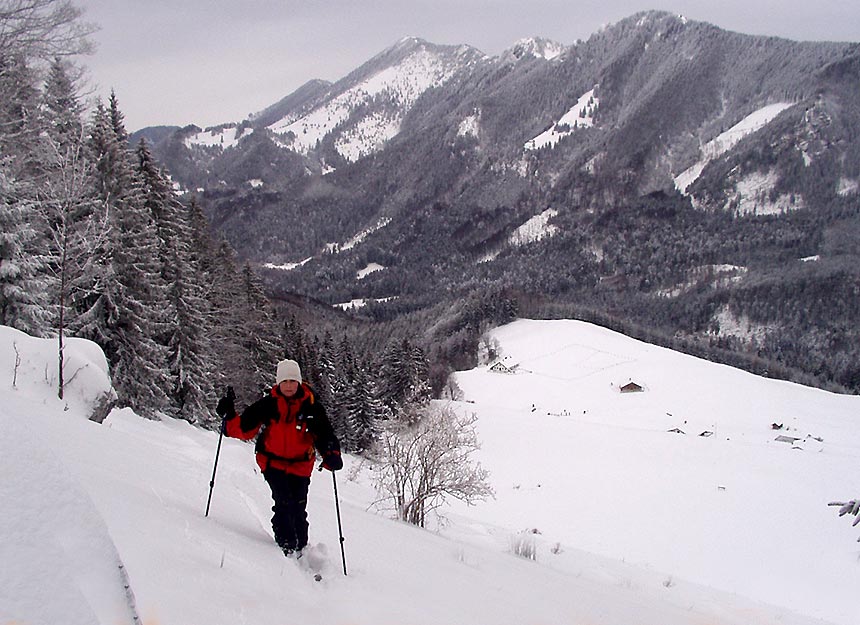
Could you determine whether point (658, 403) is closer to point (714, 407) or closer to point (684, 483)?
point (714, 407)

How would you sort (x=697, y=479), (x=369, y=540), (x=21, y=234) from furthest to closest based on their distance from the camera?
(x=697, y=479), (x=21, y=234), (x=369, y=540)

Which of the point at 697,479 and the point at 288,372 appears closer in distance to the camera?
the point at 288,372

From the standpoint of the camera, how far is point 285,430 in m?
4.77

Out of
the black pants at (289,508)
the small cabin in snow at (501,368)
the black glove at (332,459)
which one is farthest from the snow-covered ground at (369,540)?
the small cabin in snow at (501,368)

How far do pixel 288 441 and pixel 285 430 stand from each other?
0.33ft

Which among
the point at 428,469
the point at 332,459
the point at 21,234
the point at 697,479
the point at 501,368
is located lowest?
the point at 501,368

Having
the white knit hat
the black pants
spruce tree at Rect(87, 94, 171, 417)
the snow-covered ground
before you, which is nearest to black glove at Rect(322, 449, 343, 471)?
the black pants

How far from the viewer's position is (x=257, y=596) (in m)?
3.41

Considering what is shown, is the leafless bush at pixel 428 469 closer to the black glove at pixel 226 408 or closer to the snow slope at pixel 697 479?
the snow slope at pixel 697 479

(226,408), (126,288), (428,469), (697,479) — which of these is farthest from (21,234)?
(697,479)

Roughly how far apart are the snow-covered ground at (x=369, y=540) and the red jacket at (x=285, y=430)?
692mm

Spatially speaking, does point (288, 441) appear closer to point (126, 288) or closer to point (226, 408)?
point (226, 408)

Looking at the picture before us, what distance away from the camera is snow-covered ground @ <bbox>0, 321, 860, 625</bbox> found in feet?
7.86

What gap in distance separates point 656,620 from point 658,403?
72.2m
